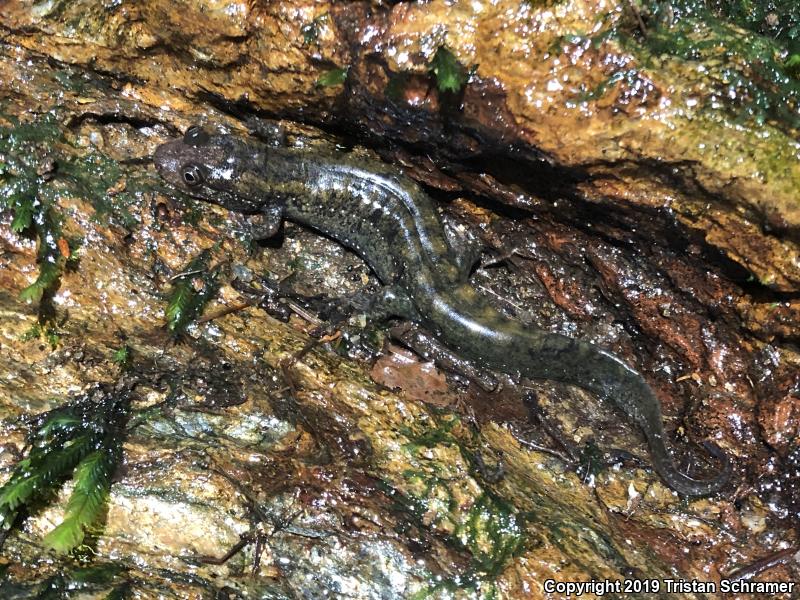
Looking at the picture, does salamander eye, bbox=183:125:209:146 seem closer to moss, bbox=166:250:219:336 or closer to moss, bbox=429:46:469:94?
moss, bbox=166:250:219:336

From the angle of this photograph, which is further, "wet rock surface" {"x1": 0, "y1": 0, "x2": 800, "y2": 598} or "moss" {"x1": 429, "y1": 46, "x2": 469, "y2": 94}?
"moss" {"x1": 429, "y1": 46, "x2": 469, "y2": 94}

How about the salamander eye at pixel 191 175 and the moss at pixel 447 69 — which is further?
the salamander eye at pixel 191 175

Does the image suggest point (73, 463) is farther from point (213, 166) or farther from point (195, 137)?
point (195, 137)

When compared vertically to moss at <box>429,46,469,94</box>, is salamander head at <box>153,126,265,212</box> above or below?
above

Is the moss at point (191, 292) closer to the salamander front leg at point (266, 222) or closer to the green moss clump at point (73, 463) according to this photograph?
the salamander front leg at point (266, 222)

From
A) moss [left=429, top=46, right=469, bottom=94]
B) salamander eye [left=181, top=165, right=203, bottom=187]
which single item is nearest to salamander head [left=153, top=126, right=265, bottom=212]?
salamander eye [left=181, top=165, right=203, bottom=187]

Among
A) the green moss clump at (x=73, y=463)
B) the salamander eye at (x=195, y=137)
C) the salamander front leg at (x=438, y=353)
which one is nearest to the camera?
the green moss clump at (x=73, y=463)

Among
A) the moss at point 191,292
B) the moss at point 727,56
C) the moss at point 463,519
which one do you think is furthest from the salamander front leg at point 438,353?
the moss at point 727,56
